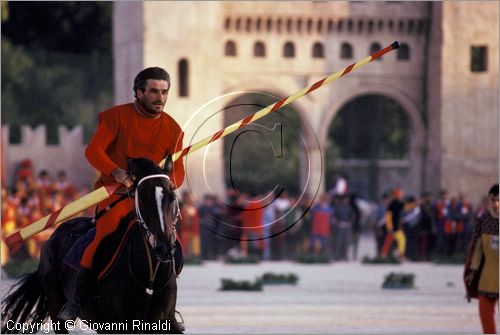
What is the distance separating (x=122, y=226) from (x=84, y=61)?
4102 cm

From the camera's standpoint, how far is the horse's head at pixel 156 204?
24.8 feet

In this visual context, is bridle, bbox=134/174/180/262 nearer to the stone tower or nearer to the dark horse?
the dark horse

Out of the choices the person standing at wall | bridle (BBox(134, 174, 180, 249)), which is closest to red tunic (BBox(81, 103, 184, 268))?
bridle (BBox(134, 174, 180, 249))

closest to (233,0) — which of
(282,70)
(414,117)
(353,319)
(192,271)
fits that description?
(282,70)

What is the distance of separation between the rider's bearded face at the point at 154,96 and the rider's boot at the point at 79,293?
109 centimetres

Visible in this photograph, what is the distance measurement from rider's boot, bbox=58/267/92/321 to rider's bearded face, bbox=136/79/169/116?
1094mm

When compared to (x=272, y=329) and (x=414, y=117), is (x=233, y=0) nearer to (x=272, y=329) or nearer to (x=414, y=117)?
(x=414, y=117)

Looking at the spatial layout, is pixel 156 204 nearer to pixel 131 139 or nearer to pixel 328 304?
pixel 131 139

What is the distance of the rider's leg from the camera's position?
8.27m

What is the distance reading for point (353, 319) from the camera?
15148mm

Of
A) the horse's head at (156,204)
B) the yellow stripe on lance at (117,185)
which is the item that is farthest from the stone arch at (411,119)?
the horse's head at (156,204)

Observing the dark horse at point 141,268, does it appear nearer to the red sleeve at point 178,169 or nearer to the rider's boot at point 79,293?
the rider's boot at point 79,293

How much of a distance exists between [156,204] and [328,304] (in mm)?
9866

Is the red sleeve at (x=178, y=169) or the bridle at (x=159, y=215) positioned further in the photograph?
the red sleeve at (x=178, y=169)
